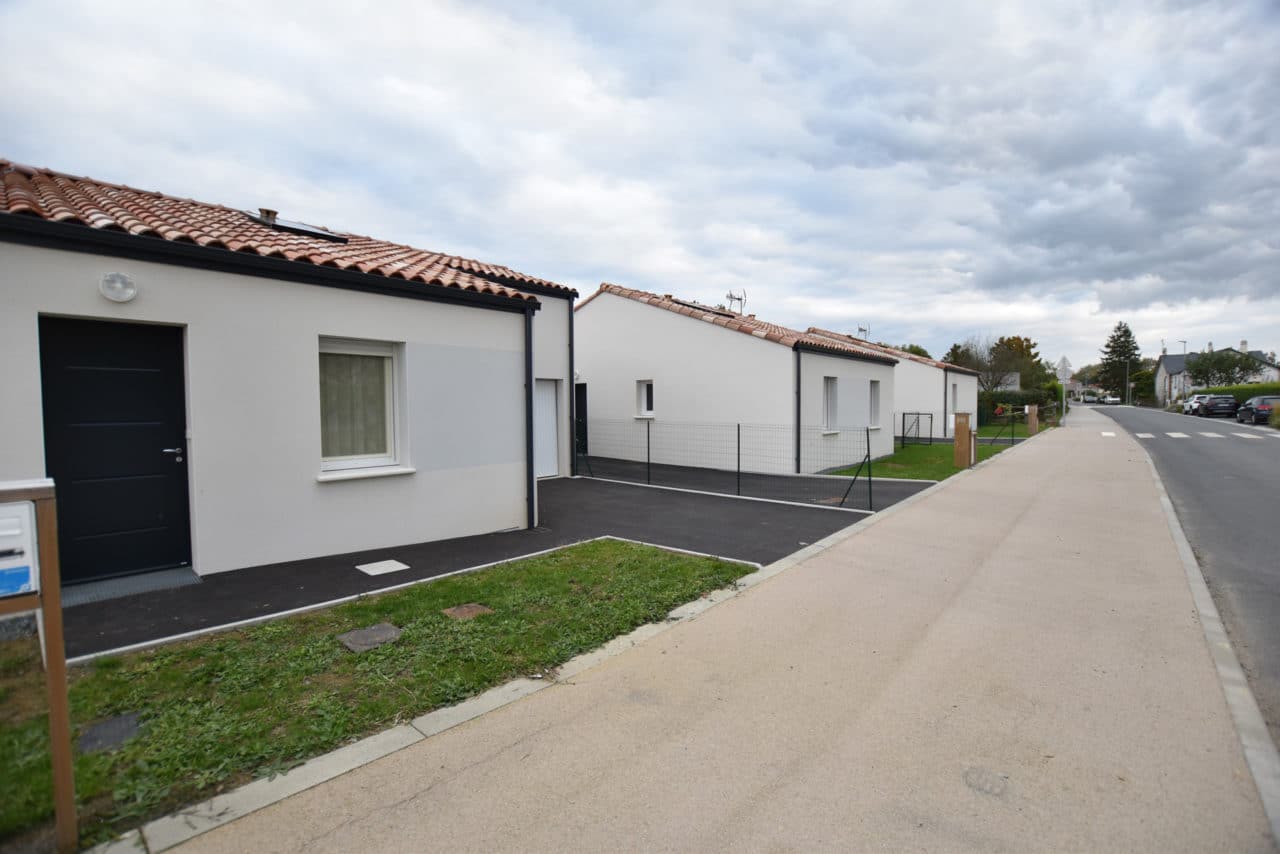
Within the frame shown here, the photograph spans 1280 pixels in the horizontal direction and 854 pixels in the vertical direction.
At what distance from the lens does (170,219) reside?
21.8 ft

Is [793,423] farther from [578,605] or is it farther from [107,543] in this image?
[107,543]

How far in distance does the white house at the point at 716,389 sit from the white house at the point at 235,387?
7.39 m

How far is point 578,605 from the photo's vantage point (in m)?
5.40

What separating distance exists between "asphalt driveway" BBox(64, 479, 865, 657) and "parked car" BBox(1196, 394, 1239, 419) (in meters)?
48.0

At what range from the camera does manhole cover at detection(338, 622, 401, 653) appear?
446 cm

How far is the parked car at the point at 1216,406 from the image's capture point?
4162 centimetres

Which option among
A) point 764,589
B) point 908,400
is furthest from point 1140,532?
point 908,400

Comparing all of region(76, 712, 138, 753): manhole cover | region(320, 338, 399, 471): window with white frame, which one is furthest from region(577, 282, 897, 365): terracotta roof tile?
region(76, 712, 138, 753): manhole cover

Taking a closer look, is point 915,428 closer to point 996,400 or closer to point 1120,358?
point 996,400

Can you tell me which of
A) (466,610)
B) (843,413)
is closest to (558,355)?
(843,413)

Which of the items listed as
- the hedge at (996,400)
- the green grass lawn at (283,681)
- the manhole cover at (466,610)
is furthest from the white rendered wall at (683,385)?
the hedge at (996,400)

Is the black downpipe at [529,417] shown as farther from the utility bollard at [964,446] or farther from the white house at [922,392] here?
the white house at [922,392]

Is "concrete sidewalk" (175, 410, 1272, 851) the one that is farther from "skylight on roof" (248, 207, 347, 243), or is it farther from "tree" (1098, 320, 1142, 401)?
"tree" (1098, 320, 1142, 401)

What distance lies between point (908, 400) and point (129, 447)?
27167 millimetres
